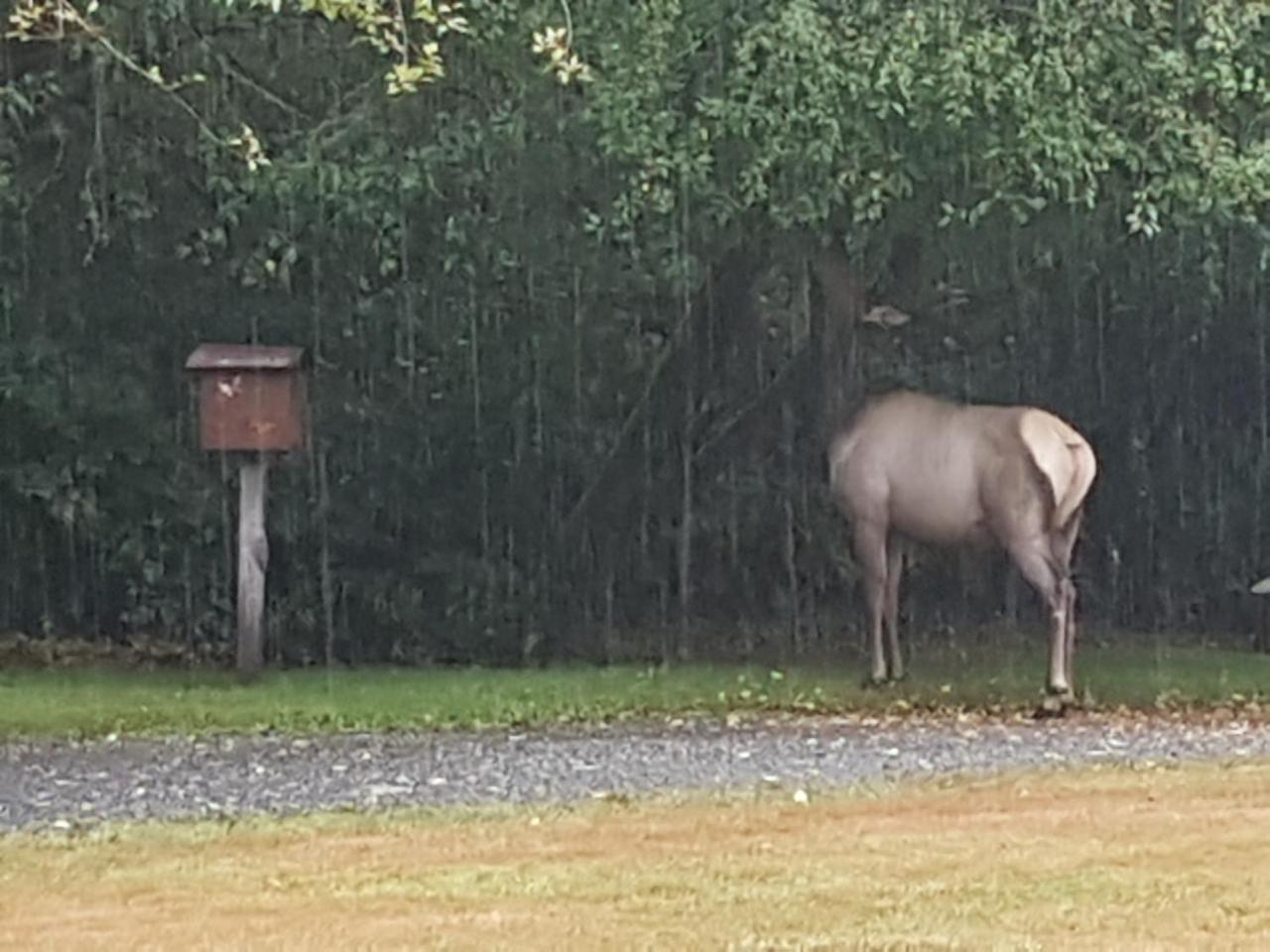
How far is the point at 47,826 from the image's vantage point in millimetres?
10594

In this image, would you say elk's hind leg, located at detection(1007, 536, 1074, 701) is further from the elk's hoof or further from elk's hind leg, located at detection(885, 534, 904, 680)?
elk's hind leg, located at detection(885, 534, 904, 680)

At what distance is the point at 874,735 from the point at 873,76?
126 inches

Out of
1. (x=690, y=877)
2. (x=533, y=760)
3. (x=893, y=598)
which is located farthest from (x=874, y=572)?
(x=690, y=877)

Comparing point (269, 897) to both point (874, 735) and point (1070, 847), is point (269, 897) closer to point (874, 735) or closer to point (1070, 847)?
point (1070, 847)

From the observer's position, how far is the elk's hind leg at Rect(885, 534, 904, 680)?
1630 centimetres

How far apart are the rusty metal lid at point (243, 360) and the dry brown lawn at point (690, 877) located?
5.75m

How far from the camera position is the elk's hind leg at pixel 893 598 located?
642 inches

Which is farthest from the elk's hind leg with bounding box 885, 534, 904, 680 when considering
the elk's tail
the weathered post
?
the weathered post

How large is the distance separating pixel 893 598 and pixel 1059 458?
1.44 meters

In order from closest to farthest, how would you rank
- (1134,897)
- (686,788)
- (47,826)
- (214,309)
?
(1134,897) → (47,826) → (686,788) → (214,309)

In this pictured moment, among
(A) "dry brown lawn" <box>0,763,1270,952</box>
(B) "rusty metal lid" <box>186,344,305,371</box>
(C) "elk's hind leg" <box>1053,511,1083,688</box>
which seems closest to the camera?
(A) "dry brown lawn" <box>0,763,1270,952</box>

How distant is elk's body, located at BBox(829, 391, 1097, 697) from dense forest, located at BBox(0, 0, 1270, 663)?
986 millimetres

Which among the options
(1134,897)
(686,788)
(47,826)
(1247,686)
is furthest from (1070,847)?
(1247,686)

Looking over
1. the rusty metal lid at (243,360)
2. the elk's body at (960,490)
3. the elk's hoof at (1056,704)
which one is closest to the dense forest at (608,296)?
the rusty metal lid at (243,360)
